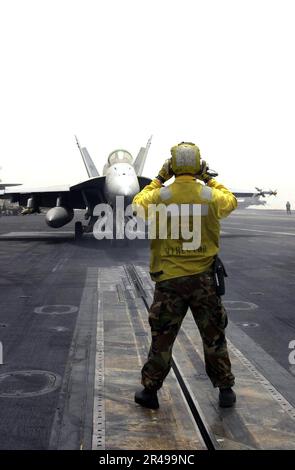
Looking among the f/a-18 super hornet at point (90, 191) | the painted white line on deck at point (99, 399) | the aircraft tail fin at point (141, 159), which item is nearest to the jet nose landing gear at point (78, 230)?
the f/a-18 super hornet at point (90, 191)

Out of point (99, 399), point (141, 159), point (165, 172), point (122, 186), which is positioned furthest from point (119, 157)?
point (99, 399)

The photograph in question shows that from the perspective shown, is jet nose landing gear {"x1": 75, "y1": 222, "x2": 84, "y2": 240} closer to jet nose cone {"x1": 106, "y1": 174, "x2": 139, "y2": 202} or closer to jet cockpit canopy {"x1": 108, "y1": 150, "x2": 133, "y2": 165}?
jet cockpit canopy {"x1": 108, "y1": 150, "x2": 133, "y2": 165}

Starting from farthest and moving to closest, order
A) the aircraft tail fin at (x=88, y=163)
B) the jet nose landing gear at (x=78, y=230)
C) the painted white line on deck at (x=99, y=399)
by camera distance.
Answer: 1. the aircraft tail fin at (x=88, y=163)
2. the jet nose landing gear at (x=78, y=230)
3. the painted white line on deck at (x=99, y=399)

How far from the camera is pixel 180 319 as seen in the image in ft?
15.2

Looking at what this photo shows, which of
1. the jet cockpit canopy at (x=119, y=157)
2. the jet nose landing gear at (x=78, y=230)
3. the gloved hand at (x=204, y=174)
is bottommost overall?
the jet nose landing gear at (x=78, y=230)

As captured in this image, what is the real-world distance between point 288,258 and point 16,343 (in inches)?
502

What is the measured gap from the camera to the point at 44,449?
3.84 metres

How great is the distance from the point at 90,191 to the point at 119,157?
2885mm

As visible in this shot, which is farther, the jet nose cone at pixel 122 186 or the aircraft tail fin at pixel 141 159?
the aircraft tail fin at pixel 141 159

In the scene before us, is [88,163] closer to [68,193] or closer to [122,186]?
[68,193]

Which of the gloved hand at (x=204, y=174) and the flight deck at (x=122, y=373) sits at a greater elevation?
the gloved hand at (x=204, y=174)

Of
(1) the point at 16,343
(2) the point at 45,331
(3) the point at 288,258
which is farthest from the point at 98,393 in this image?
(3) the point at 288,258

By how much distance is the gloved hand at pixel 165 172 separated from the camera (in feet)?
15.7

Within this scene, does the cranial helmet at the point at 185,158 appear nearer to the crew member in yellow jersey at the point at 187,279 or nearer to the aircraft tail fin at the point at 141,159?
the crew member in yellow jersey at the point at 187,279
